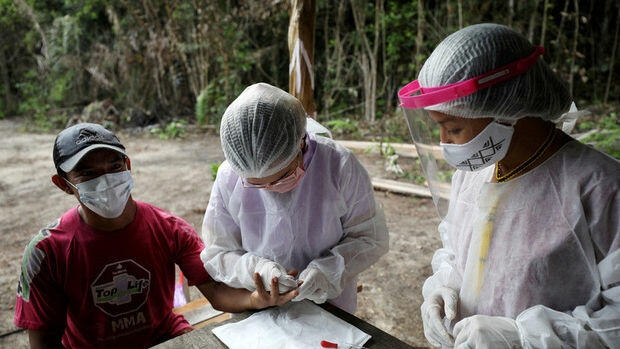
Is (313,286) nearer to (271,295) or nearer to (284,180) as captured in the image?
(271,295)

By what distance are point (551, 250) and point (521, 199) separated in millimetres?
171

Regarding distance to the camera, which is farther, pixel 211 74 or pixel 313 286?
pixel 211 74

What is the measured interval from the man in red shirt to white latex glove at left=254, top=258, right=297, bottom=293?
6 cm

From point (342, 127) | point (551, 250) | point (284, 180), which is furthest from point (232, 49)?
point (551, 250)

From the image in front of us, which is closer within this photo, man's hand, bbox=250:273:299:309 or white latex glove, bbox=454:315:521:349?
white latex glove, bbox=454:315:521:349

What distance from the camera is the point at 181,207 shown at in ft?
18.7

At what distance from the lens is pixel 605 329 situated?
112 cm

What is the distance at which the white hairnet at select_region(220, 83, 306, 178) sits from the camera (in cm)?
156

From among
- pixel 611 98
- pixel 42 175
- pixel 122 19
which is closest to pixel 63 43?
pixel 122 19

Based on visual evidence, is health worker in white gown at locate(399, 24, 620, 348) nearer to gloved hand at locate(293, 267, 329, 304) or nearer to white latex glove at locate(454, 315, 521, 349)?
white latex glove at locate(454, 315, 521, 349)

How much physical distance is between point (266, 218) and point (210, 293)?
0.49 m

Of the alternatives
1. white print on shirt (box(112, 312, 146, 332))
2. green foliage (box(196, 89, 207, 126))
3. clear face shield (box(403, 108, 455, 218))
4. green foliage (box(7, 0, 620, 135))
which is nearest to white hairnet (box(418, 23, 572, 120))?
clear face shield (box(403, 108, 455, 218))

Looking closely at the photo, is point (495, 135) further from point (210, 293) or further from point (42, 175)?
point (42, 175)

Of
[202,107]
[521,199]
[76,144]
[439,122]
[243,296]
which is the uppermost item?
[439,122]
